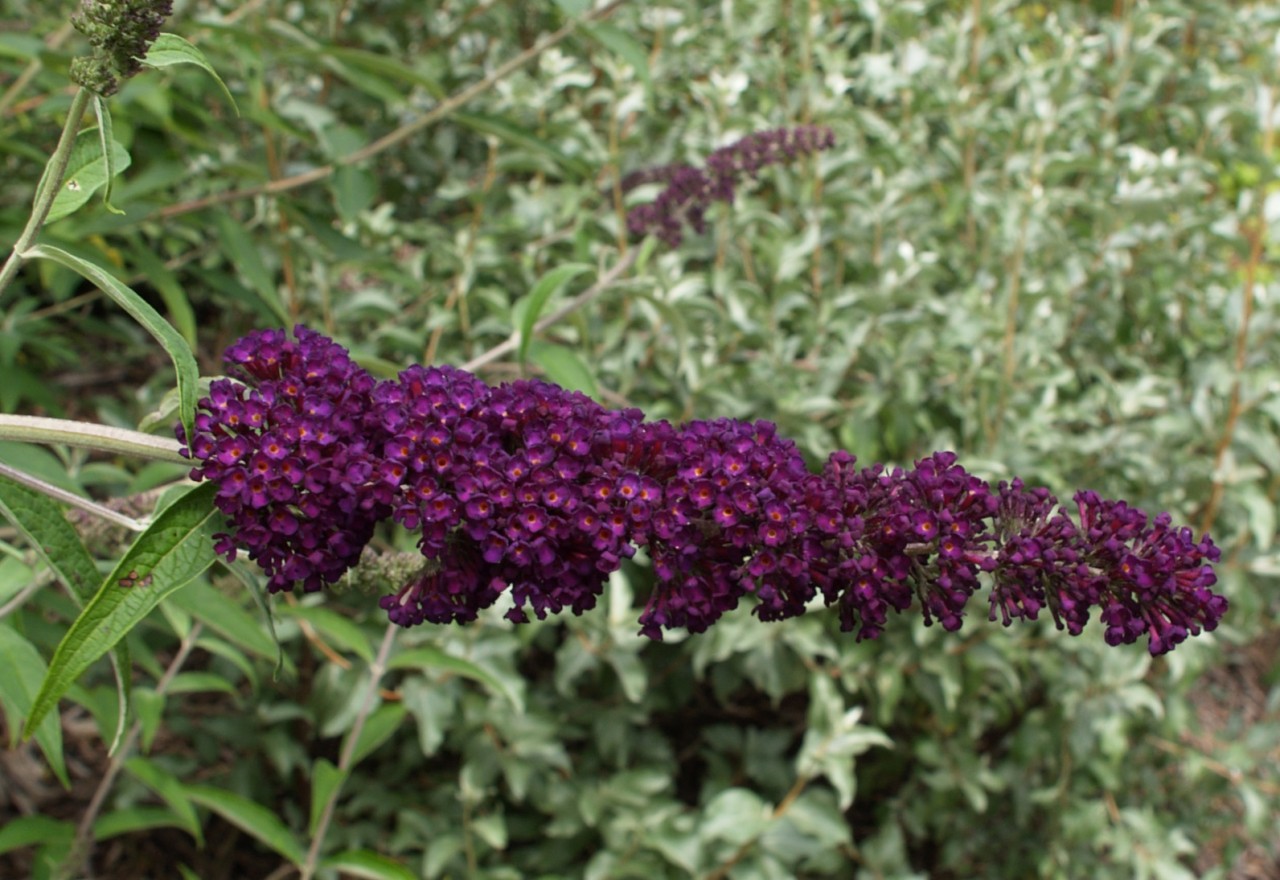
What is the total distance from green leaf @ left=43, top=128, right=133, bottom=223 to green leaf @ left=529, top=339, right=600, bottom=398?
35.3 inches

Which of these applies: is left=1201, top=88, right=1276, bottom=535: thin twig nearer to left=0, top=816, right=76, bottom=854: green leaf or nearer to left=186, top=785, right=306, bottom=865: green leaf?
left=186, top=785, right=306, bottom=865: green leaf

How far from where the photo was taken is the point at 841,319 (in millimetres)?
3090

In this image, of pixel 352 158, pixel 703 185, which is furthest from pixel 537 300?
pixel 352 158

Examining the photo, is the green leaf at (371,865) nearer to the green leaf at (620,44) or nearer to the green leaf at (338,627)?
the green leaf at (338,627)

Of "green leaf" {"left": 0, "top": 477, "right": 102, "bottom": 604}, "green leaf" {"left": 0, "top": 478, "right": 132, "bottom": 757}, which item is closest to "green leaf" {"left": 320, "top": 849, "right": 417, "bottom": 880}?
"green leaf" {"left": 0, "top": 478, "right": 132, "bottom": 757}

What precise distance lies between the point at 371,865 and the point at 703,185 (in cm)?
159

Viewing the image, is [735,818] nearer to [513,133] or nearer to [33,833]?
[33,833]

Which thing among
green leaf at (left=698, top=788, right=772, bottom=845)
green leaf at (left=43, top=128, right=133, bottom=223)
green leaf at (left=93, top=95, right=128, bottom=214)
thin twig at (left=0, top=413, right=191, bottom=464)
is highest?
green leaf at (left=93, top=95, right=128, bottom=214)

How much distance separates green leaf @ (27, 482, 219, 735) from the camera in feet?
3.50

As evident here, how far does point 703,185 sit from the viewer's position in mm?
2418

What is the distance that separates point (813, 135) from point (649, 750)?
5.50 feet

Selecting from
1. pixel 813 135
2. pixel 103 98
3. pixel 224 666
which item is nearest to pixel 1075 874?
pixel 813 135

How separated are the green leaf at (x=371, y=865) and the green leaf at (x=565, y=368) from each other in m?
0.98

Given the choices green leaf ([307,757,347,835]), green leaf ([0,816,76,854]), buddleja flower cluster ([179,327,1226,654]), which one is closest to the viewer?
buddleja flower cluster ([179,327,1226,654])
